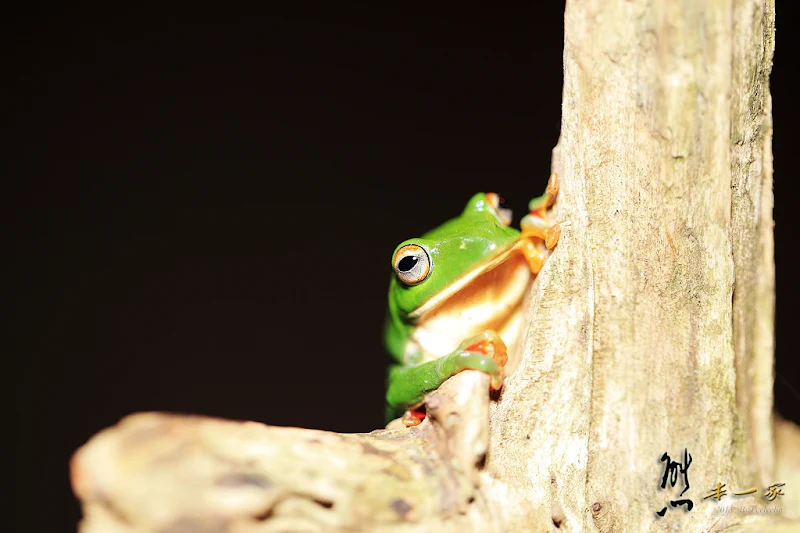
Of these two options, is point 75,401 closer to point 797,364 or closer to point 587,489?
point 587,489

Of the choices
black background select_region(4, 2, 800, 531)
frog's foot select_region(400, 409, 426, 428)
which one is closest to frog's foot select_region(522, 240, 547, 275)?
frog's foot select_region(400, 409, 426, 428)

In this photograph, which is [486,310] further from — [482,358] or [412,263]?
[482,358]

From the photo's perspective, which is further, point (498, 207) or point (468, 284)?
point (498, 207)

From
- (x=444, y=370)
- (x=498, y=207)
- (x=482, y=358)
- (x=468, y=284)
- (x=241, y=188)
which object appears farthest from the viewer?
(x=241, y=188)

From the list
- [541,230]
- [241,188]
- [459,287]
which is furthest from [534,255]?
[241,188]

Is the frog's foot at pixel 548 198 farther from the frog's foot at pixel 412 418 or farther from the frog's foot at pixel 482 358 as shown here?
the frog's foot at pixel 412 418

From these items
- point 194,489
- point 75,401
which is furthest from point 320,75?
point 194,489
